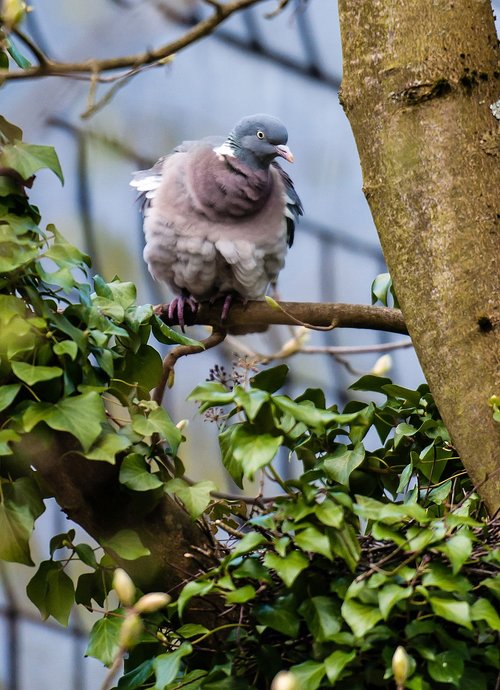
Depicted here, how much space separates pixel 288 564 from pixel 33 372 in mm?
303

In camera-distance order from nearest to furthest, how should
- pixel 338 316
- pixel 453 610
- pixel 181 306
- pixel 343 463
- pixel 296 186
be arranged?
pixel 453 610 < pixel 343 463 < pixel 338 316 < pixel 181 306 < pixel 296 186

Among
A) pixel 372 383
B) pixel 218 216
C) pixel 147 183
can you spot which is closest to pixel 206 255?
pixel 218 216

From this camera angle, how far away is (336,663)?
2.64 feet

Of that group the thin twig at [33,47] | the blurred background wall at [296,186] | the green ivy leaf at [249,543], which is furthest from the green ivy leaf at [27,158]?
the blurred background wall at [296,186]

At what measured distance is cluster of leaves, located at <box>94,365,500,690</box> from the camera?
82cm

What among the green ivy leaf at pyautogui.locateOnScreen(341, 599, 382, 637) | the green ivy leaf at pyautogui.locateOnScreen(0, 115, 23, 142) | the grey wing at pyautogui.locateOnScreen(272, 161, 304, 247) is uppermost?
the green ivy leaf at pyautogui.locateOnScreen(0, 115, 23, 142)

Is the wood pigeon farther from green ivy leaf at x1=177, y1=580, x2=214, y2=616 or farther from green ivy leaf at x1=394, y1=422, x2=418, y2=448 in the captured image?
green ivy leaf at x1=177, y1=580, x2=214, y2=616

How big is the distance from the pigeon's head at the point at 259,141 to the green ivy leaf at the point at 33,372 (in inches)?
42.6

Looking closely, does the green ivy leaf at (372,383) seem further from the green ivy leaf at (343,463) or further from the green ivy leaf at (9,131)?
the green ivy leaf at (9,131)

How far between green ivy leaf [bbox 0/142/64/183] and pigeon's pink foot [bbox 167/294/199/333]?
85 centimetres

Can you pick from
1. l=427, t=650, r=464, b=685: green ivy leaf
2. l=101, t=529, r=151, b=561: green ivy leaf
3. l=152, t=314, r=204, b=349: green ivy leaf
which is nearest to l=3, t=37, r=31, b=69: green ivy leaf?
l=152, t=314, r=204, b=349: green ivy leaf

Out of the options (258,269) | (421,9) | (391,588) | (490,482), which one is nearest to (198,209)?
(258,269)

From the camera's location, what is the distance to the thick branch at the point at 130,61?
799 millimetres

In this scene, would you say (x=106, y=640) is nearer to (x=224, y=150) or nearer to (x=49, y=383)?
(x=49, y=383)
